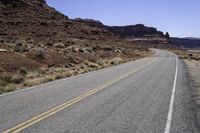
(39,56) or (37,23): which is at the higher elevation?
(37,23)

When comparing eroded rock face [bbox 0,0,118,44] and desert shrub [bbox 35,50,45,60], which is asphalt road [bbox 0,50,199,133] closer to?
desert shrub [bbox 35,50,45,60]

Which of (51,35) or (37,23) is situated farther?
(37,23)

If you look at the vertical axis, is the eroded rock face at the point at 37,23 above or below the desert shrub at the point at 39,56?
above

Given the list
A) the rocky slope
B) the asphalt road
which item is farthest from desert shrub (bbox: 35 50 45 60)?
the asphalt road

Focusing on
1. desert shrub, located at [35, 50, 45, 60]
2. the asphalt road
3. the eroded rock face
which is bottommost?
desert shrub, located at [35, 50, 45, 60]

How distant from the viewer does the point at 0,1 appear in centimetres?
8575

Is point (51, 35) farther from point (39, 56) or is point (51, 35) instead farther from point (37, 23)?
point (39, 56)

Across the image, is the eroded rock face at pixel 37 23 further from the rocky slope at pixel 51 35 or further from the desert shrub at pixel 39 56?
the desert shrub at pixel 39 56

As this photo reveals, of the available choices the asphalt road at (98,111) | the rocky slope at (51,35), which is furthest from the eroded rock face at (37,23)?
the asphalt road at (98,111)

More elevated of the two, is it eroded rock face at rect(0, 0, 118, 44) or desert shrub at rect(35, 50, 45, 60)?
eroded rock face at rect(0, 0, 118, 44)

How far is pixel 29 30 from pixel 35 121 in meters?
66.3

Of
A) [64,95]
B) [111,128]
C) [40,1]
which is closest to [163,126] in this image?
[111,128]

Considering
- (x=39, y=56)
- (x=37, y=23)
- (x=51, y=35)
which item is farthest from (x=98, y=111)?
(x=37, y=23)

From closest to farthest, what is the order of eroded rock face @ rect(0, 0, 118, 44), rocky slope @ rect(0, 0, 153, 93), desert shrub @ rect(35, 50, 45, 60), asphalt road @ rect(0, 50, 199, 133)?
asphalt road @ rect(0, 50, 199, 133), desert shrub @ rect(35, 50, 45, 60), rocky slope @ rect(0, 0, 153, 93), eroded rock face @ rect(0, 0, 118, 44)
